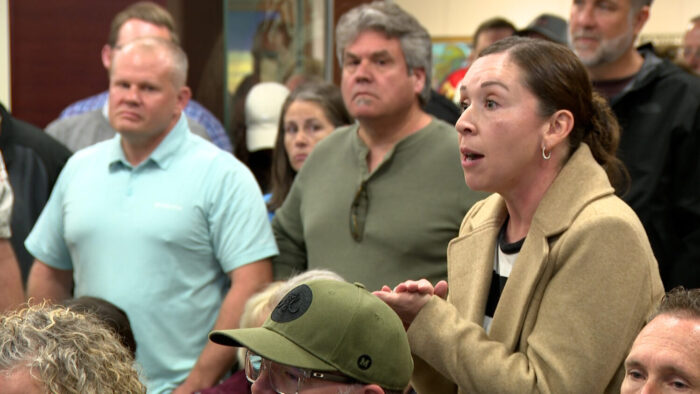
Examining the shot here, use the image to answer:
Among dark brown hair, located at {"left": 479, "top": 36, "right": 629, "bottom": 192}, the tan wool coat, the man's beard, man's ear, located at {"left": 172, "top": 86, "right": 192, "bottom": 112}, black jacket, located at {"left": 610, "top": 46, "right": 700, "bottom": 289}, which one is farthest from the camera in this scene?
man's ear, located at {"left": 172, "top": 86, "right": 192, "bottom": 112}

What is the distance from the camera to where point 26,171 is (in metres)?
3.93

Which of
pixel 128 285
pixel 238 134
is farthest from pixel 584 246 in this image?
pixel 238 134

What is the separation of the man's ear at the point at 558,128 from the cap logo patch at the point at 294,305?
0.65 meters

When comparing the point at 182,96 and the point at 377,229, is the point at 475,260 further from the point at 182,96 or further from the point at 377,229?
the point at 182,96

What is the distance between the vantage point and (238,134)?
17.1ft

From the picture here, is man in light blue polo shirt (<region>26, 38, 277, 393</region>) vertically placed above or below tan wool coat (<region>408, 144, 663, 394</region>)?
below

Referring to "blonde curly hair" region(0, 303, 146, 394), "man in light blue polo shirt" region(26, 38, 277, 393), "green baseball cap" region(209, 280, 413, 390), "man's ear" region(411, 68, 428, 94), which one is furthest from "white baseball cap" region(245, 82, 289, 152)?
"green baseball cap" region(209, 280, 413, 390)

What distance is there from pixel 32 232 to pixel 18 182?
341 millimetres

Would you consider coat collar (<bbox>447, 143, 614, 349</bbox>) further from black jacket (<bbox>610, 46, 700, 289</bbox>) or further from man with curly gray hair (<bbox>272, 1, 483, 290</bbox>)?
black jacket (<bbox>610, 46, 700, 289</bbox>)

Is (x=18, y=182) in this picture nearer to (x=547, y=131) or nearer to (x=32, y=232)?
(x=32, y=232)

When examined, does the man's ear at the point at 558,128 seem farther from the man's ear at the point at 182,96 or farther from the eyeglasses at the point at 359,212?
the man's ear at the point at 182,96

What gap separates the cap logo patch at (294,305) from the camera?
1.87 metres

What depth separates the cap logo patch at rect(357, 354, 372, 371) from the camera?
182cm

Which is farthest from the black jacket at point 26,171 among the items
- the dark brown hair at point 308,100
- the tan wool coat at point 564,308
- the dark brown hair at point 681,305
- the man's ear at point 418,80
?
the dark brown hair at point 681,305
